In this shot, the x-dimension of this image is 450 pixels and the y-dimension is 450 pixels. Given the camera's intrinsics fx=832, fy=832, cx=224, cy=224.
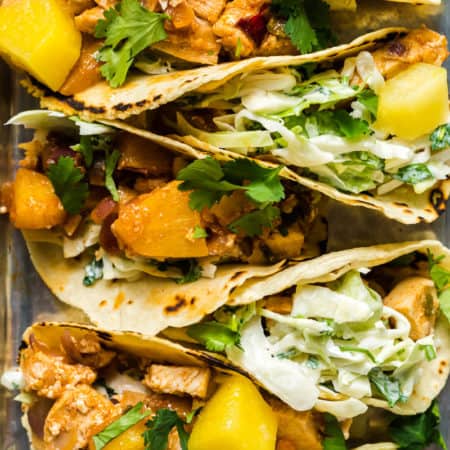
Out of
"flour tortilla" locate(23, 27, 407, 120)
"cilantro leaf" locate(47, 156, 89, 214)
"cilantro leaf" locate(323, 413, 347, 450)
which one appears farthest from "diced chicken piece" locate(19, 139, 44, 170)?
"cilantro leaf" locate(323, 413, 347, 450)

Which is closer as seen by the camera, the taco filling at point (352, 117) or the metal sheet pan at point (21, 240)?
the taco filling at point (352, 117)

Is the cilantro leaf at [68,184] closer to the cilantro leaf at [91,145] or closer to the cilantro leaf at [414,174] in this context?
the cilantro leaf at [91,145]

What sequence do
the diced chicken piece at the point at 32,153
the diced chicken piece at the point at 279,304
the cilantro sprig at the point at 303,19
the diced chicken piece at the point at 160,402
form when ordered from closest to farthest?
the cilantro sprig at the point at 303,19 → the diced chicken piece at the point at 279,304 → the diced chicken piece at the point at 160,402 → the diced chicken piece at the point at 32,153

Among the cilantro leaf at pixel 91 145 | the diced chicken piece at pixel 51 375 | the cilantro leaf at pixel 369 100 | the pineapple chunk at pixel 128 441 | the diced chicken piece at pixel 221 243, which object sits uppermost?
the cilantro leaf at pixel 369 100

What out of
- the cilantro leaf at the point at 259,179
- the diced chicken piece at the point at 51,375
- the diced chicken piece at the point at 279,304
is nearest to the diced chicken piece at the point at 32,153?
the diced chicken piece at the point at 51,375

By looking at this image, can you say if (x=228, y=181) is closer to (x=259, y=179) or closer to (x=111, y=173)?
(x=259, y=179)

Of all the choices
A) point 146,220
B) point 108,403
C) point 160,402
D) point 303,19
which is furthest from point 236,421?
point 303,19
